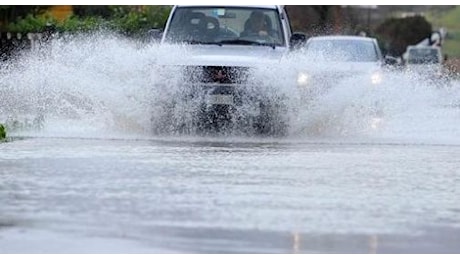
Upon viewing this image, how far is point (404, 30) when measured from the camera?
217ft

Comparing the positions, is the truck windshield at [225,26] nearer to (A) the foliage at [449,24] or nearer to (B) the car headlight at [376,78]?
(B) the car headlight at [376,78]

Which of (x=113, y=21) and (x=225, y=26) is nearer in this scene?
(x=225, y=26)

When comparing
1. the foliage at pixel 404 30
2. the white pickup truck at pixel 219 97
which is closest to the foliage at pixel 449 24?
the foliage at pixel 404 30

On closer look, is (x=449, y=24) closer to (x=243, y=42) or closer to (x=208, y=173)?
(x=243, y=42)

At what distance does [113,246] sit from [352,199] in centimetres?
255

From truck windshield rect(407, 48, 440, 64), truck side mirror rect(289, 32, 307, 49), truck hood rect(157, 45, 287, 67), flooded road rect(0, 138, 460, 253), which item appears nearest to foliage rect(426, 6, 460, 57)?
truck windshield rect(407, 48, 440, 64)

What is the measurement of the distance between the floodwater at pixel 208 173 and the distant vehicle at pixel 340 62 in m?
0.22

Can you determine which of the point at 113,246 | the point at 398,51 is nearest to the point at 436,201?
the point at 113,246

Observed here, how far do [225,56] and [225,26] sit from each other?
4.30ft

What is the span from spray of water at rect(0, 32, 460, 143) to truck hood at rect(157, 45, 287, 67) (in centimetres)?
5

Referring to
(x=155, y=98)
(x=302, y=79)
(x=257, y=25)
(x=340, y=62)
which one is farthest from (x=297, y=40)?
(x=155, y=98)

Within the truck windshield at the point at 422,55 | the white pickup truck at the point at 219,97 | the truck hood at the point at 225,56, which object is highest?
the truck hood at the point at 225,56

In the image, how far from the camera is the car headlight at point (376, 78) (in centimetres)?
1802

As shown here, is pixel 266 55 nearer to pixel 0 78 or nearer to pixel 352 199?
pixel 0 78
